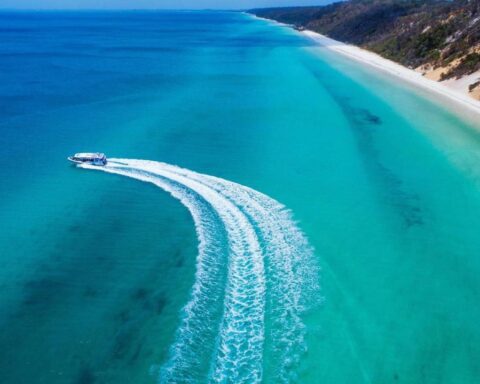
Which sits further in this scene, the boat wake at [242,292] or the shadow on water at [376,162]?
the shadow on water at [376,162]

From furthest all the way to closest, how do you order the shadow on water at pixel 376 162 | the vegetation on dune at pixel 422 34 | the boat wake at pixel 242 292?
the vegetation on dune at pixel 422 34
the shadow on water at pixel 376 162
the boat wake at pixel 242 292

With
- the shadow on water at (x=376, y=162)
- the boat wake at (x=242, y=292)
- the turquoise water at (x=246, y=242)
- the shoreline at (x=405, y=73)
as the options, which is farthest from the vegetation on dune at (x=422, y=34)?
the boat wake at (x=242, y=292)

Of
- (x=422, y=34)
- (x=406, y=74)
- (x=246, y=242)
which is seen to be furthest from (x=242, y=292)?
(x=422, y=34)

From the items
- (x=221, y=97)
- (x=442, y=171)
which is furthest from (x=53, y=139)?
(x=442, y=171)

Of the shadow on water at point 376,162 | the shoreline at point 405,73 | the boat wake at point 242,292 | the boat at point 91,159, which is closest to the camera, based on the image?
the boat wake at point 242,292

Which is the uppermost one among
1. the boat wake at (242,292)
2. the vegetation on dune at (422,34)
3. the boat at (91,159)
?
the vegetation on dune at (422,34)

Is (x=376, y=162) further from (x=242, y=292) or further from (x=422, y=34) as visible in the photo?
(x=422, y=34)

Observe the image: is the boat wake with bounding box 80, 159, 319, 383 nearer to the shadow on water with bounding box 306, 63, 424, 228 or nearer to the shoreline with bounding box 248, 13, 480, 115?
the shadow on water with bounding box 306, 63, 424, 228

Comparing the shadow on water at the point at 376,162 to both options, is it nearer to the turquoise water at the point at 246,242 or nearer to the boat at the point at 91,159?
the turquoise water at the point at 246,242
